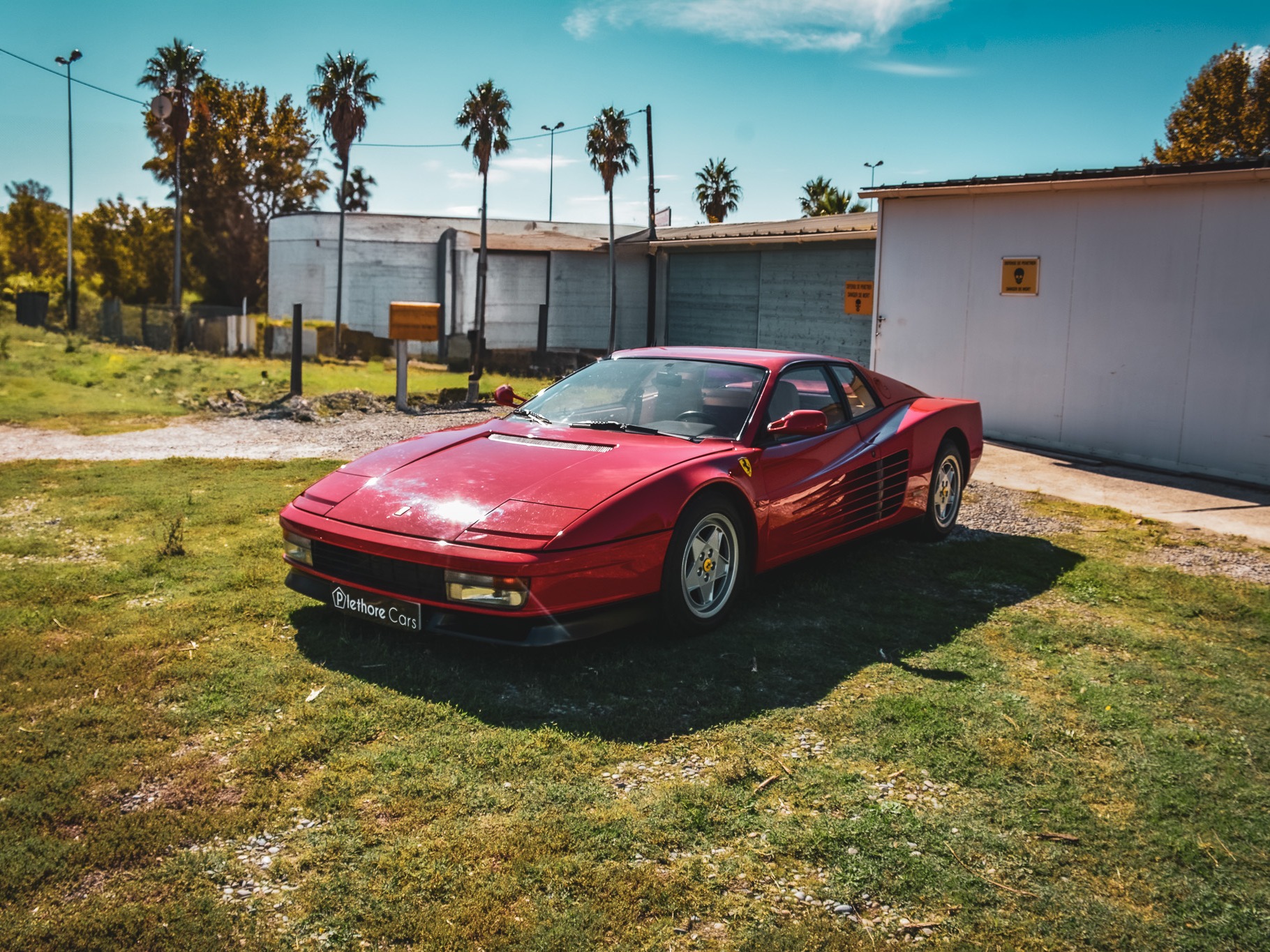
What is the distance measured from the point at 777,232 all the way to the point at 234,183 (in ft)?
137

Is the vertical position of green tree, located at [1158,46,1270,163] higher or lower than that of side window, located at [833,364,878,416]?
higher

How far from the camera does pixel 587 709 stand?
4.03 meters

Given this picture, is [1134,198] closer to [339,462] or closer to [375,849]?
[339,462]

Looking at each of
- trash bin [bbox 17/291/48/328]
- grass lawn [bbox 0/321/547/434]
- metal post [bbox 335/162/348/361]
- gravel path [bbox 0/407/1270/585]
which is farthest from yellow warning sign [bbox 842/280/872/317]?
trash bin [bbox 17/291/48/328]

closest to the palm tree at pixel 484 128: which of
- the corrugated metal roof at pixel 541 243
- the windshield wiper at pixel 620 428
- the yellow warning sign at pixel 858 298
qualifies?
the corrugated metal roof at pixel 541 243

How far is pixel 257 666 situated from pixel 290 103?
195 ft

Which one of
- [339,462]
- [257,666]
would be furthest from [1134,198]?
[257,666]

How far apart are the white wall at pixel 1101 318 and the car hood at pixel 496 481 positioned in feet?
25.4

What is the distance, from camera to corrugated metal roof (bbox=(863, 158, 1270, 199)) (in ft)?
33.0

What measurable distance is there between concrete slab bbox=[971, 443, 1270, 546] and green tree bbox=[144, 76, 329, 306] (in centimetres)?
5059

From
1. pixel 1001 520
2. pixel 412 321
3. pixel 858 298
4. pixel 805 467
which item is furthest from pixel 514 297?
pixel 805 467

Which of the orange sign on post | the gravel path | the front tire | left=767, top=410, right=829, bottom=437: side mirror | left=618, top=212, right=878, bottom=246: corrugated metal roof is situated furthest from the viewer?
left=618, top=212, right=878, bottom=246: corrugated metal roof

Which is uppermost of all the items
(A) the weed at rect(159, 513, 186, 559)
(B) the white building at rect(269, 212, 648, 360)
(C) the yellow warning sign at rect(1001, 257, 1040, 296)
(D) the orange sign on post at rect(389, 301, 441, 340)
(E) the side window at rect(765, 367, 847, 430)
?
(B) the white building at rect(269, 212, 648, 360)

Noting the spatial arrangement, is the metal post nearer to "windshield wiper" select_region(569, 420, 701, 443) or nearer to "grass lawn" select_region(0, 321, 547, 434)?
"grass lawn" select_region(0, 321, 547, 434)
